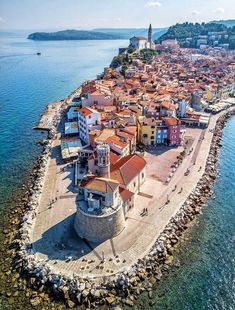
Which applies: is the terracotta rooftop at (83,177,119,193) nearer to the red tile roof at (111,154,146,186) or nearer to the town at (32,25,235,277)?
the town at (32,25,235,277)

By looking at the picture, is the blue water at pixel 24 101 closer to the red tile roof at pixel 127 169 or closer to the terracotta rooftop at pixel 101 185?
the terracotta rooftop at pixel 101 185

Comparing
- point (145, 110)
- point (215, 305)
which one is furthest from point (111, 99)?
point (215, 305)

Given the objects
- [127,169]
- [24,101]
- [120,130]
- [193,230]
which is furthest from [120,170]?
[24,101]

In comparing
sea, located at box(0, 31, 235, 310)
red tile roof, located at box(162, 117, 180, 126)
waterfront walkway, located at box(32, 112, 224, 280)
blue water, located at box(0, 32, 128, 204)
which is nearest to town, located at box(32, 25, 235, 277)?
red tile roof, located at box(162, 117, 180, 126)

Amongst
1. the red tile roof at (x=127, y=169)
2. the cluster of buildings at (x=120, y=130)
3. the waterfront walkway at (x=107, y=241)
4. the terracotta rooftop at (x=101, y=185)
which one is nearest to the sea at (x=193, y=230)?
the waterfront walkway at (x=107, y=241)

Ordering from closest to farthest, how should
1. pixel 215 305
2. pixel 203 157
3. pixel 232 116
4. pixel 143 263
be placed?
1. pixel 215 305
2. pixel 143 263
3. pixel 203 157
4. pixel 232 116

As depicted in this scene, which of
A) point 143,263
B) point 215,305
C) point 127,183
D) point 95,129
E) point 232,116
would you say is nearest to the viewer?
point 215,305

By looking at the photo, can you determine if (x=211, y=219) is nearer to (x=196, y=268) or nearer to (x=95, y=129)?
(x=196, y=268)
